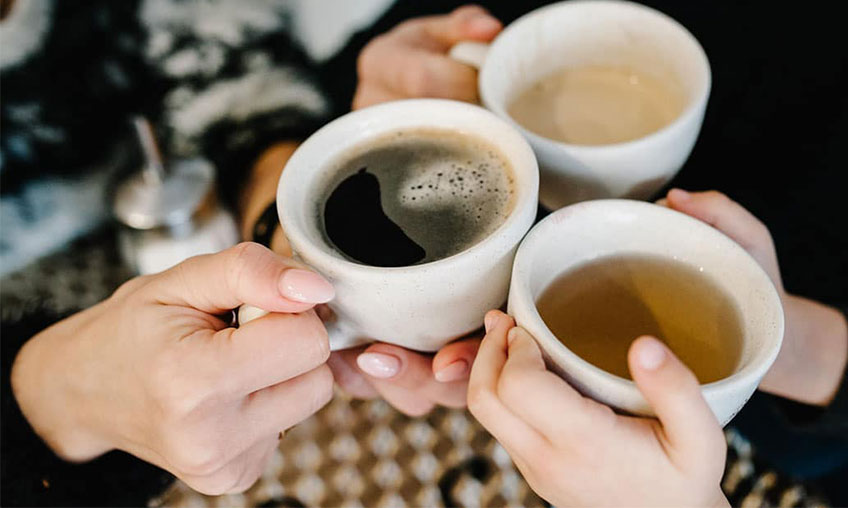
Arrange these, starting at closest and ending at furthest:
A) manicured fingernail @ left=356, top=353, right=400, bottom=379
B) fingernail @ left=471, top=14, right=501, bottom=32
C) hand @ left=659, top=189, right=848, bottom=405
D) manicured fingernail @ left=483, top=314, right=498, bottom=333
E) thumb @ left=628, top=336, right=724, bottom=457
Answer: thumb @ left=628, top=336, right=724, bottom=457 < manicured fingernail @ left=483, top=314, right=498, bottom=333 < manicured fingernail @ left=356, top=353, right=400, bottom=379 < hand @ left=659, top=189, right=848, bottom=405 < fingernail @ left=471, top=14, right=501, bottom=32

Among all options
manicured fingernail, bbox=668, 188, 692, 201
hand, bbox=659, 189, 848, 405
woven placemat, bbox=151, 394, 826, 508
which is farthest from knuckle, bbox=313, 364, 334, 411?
hand, bbox=659, 189, 848, 405

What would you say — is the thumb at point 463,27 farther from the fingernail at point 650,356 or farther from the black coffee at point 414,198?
the fingernail at point 650,356

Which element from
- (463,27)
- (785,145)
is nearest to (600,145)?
(463,27)

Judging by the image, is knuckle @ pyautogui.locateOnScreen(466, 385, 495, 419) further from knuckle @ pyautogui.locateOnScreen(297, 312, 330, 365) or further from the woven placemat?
the woven placemat

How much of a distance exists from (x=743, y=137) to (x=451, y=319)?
575mm

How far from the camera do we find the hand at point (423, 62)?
77 cm

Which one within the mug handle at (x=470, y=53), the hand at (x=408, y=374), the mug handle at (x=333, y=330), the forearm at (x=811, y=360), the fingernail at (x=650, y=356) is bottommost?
the forearm at (x=811, y=360)

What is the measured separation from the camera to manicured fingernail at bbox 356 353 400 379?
611mm

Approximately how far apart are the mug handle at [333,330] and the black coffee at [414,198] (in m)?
0.06

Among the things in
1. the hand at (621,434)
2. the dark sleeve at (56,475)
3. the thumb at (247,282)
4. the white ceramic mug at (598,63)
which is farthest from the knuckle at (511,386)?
the dark sleeve at (56,475)

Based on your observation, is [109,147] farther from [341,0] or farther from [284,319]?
[284,319]

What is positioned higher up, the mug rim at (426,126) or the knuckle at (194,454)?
the mug rim at (426,126)

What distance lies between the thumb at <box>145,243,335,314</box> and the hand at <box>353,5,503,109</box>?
356mm

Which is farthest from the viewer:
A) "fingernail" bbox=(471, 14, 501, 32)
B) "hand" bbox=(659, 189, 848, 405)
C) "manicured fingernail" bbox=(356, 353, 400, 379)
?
"fingernail" bbox=(471, 14, 501, 32)
